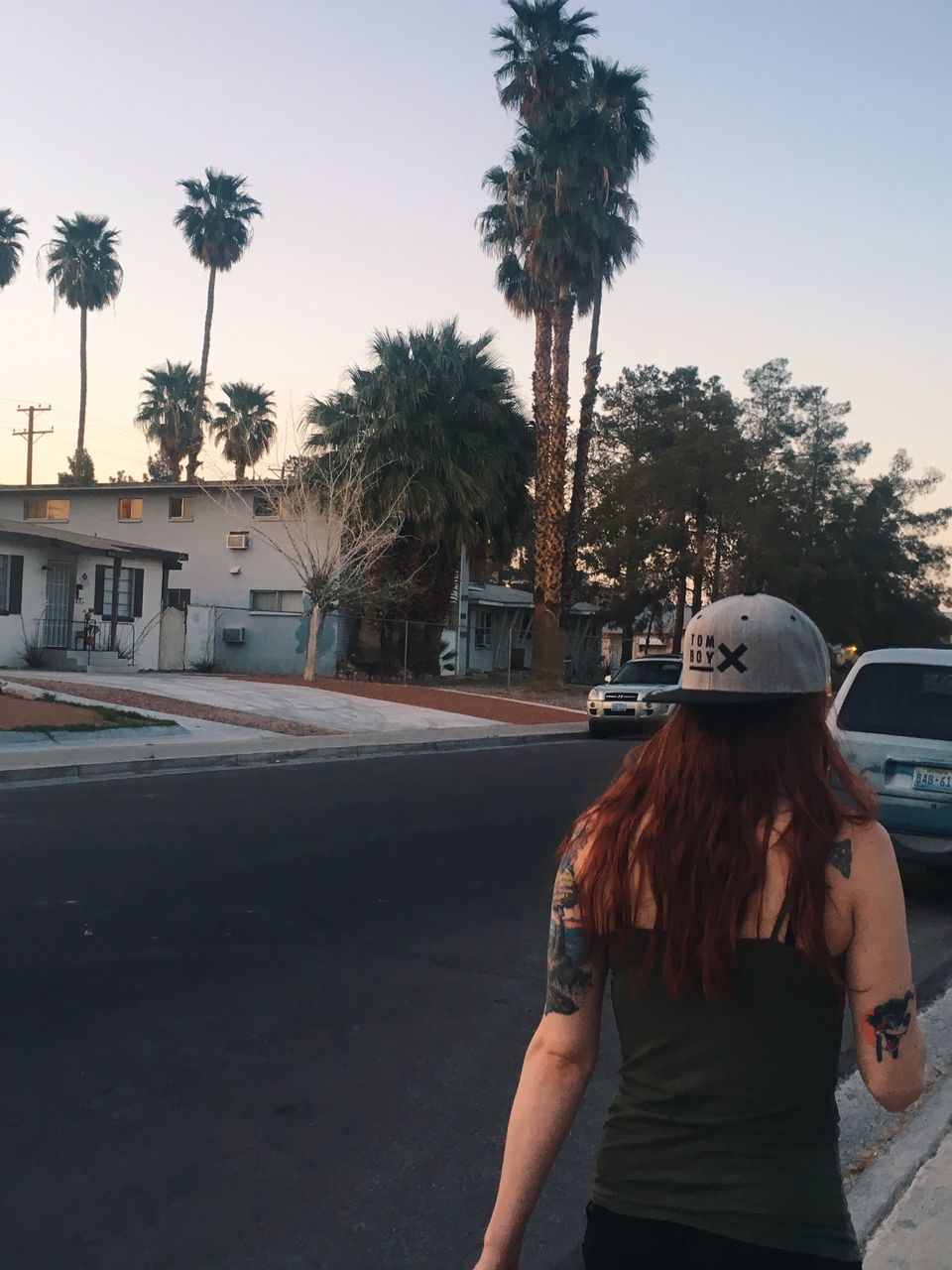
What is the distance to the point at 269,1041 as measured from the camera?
5.53 meters

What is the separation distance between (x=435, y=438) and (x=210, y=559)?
9490mm

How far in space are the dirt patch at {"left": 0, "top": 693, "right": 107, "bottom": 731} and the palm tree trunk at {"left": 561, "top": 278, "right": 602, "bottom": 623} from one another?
18.9 metres

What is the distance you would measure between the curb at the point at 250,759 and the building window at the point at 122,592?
1441 cm

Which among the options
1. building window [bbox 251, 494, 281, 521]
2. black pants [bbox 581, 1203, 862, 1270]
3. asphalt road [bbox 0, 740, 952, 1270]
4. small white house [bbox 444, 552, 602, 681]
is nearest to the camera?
black pants [bbox 581, 1203, 862, 1270]

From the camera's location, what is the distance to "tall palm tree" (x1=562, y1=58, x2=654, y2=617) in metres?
35.5

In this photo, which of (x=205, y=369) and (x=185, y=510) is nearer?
(x=185, y=510)

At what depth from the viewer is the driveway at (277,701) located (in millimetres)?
23250

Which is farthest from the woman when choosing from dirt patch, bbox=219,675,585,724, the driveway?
dirt patch, bbox=219,675,585,724

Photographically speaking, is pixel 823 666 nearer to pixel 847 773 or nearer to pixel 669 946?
pixel 847 773

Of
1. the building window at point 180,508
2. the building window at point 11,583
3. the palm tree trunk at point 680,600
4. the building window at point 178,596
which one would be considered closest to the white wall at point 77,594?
the building window at point 11,583

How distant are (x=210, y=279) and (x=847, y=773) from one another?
5560 cm

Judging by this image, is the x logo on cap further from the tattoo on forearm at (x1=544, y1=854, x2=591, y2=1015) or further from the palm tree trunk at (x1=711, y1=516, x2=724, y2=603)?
the palm tree trunk at (x1=711, y1=516, x2=724, y2=603)

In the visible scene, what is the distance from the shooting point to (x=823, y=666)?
1.97m

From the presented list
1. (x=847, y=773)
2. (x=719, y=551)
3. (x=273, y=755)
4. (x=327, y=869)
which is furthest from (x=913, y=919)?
(x=719, y=551)
